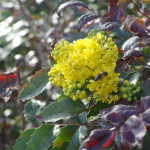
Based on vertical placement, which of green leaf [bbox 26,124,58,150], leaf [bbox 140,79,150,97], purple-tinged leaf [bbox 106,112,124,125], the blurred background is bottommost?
the blurred background

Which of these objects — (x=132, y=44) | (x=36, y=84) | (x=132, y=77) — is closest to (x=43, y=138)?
(x=36, y=84)

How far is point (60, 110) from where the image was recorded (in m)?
1.21

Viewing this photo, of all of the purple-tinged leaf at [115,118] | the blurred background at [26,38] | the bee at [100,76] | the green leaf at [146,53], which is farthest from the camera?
the blurred background at [26,38]

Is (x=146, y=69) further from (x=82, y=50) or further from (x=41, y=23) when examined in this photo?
(x=41, y=23)

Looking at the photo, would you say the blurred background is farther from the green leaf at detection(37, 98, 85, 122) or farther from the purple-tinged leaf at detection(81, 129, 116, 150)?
the purple-tinged leaf at detection(81, 129, 116, 150)

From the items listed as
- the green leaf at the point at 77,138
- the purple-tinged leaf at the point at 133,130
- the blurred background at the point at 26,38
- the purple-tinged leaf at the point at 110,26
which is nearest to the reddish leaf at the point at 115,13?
the purple-tinged leaf at the point at 110,26

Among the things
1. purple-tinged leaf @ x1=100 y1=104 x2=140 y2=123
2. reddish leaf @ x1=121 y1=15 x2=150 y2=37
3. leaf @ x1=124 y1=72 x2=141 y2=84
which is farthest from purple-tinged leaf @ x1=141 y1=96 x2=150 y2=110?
reddish leaf @ x1=121 y1=15 x2=150 y2=37

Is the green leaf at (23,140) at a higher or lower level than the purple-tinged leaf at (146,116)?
lower

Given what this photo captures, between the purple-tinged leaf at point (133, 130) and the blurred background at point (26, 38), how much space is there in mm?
1405

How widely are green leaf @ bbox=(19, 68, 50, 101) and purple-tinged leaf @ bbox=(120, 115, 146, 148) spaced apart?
567 millimetres

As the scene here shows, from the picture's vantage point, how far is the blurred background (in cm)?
248

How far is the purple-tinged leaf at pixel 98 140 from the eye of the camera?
885 millimetres

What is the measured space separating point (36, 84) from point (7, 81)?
29cm

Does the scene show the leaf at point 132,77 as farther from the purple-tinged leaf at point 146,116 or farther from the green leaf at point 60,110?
the purple-tinged leaf at point 146,116
